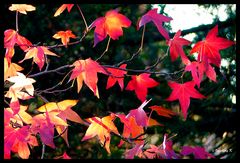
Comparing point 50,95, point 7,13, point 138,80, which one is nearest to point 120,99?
point 50,95

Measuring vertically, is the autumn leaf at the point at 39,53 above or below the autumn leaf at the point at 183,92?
above

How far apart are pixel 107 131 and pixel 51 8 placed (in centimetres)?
223

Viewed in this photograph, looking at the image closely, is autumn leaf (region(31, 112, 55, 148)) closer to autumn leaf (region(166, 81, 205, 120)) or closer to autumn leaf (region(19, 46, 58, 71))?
autumn leaf (region(19, 46, 58, 71))

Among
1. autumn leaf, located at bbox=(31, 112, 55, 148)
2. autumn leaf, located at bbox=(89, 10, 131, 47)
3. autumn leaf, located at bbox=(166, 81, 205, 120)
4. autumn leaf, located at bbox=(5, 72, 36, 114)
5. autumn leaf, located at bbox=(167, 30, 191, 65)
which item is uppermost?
autumn leaf, located at bbox=(89, 10, 131, 47)

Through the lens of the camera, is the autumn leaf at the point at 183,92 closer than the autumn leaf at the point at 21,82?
No

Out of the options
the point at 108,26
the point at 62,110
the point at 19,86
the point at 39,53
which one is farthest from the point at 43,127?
the point at 108,26

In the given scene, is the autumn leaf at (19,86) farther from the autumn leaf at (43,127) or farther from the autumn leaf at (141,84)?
the autumn leaf at (141,84)

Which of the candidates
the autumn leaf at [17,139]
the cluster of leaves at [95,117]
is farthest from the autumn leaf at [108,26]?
the autumn leaf at [17,139]

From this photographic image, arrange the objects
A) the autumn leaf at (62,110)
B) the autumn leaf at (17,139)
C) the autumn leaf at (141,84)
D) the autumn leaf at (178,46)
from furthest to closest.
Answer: the autumn leaf at (141,84), the autumn leaf at (178,46), the autumn leaf at (62,110), the autumn leaf at (17,139)

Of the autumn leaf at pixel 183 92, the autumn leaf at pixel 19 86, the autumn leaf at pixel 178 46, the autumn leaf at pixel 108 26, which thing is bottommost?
the autumn leaf at pixel 183 92

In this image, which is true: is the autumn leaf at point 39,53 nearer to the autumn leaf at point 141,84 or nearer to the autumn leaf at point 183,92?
the autumn leaf at point 141,84

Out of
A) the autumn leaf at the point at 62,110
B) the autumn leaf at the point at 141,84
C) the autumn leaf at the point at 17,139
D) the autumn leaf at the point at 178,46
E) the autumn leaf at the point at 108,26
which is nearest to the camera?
the autumn leaf at the point at 17,139

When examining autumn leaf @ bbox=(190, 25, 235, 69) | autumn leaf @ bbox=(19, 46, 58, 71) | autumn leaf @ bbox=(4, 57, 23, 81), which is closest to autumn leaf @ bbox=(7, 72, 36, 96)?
autumn leaf @ bbox=(4, 57, 23, 81)

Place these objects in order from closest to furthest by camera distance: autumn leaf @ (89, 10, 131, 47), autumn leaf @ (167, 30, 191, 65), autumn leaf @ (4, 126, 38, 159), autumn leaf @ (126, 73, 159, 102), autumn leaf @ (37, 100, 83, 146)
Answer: autumn leaf @ (4, 126, 38, 159), autumn leaf @ (37, 100, 83, 146), autumn leaf @ (89, 10, 131, 47), autumn leaf @ (167, 30, 191, 65), autumn leaf @ (126, 73, 159, 102)
